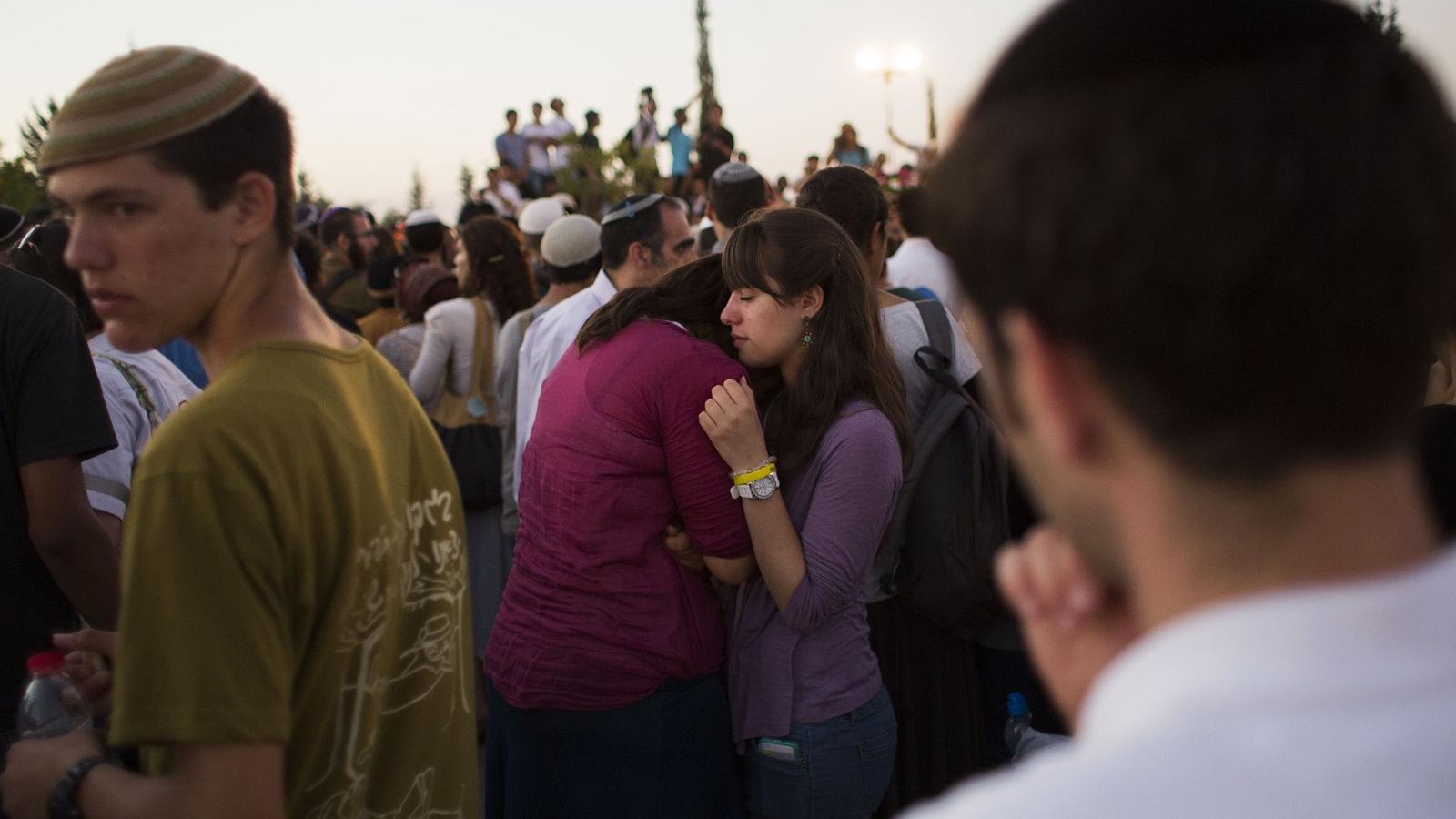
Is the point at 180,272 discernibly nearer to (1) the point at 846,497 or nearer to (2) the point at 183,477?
(2) the point at 183,477

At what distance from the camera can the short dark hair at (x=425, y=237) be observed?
7.59 m

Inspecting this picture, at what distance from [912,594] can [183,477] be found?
2239mm

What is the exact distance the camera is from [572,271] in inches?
202

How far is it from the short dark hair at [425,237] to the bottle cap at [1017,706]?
545 centimetres

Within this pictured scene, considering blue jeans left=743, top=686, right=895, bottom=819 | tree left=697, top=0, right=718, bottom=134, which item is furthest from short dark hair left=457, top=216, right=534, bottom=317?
tree left=697, top=0, right=718, bottom=134

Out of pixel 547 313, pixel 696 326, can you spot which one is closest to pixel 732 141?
pixel 547 313

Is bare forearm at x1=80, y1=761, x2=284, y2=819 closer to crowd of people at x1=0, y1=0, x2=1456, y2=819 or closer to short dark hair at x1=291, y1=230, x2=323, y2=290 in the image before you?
crowd of people at x1=0, y1=0, x2=1456, y2=819

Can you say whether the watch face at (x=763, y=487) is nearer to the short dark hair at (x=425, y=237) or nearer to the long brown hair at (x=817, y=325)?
the long brown hair at (x=817, y=325)

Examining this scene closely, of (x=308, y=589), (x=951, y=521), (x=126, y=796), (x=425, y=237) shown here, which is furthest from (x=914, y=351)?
(x=425, y=237)

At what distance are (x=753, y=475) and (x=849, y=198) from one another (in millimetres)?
1577

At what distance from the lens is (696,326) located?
316 cm

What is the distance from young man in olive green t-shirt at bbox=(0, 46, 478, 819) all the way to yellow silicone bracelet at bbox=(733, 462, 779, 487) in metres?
0.95

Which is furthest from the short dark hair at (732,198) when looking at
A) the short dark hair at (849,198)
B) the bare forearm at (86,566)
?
the bare forearm at (86,566)

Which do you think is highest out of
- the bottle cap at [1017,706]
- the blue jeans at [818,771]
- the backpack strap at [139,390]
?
the backpack strap at [139,390]
